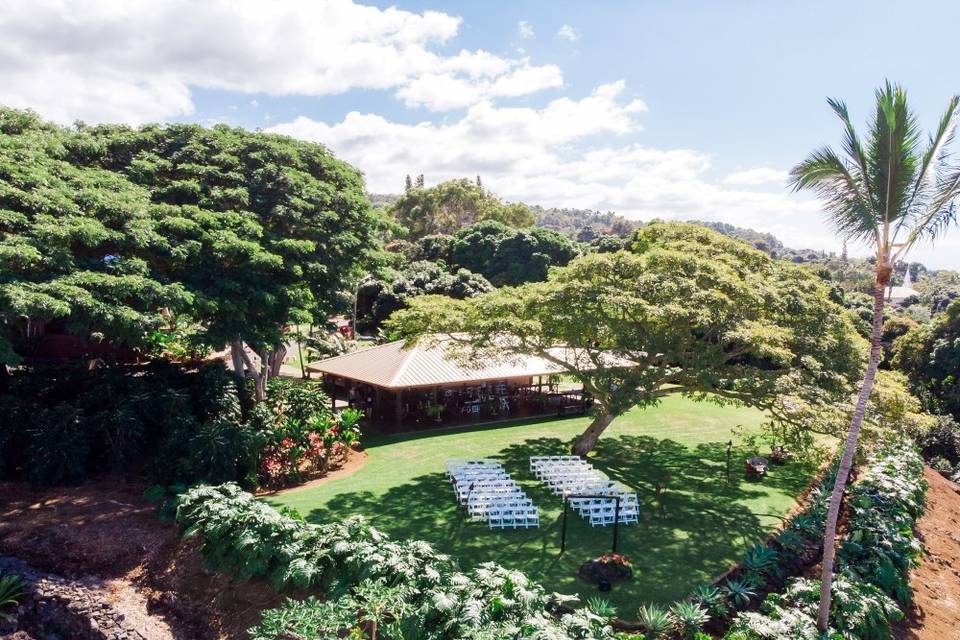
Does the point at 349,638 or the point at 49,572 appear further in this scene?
the point at 49,572

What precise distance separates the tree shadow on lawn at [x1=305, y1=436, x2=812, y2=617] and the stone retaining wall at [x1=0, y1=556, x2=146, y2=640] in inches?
163

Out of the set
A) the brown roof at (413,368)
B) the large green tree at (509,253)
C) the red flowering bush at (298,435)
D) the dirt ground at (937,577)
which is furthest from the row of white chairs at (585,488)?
the large green tree at (509,253)

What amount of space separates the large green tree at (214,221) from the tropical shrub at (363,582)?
4986 millimetres

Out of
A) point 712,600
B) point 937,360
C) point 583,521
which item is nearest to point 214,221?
point 583,521

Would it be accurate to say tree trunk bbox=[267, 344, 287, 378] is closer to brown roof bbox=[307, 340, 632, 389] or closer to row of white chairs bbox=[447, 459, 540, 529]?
brown roof bbox=[307, 340, 632, 389]

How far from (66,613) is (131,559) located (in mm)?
1354

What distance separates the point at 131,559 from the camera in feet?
39.5

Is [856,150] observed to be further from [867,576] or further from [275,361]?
[275,361]

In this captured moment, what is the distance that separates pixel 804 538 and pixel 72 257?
16.7 metres

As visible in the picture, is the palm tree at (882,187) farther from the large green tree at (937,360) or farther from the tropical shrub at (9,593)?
the large green tree at (937,360)

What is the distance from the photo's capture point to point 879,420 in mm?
14039

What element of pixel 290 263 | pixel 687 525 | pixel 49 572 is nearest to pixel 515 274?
pixel 290 263

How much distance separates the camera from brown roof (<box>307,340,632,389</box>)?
21422 mm

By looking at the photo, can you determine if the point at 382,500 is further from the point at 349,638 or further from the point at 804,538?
the point at 804,538
